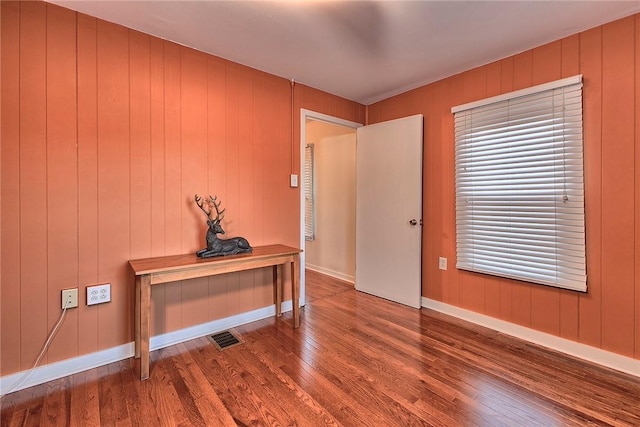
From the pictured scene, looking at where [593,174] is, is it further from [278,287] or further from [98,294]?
[98,294]

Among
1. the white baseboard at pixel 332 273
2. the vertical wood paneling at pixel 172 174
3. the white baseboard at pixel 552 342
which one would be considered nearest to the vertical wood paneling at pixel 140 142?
the vertical wood paneling at pixel 172 174

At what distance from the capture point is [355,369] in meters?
1.87

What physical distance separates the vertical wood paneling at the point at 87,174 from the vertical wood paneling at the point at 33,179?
17cm

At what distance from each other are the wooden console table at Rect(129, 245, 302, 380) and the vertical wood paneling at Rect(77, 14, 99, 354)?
0.83 feet

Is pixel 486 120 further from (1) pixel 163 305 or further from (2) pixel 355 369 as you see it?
(1) pixel 163 305

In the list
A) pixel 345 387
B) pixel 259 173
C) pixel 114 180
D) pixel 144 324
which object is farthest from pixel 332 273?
pixel 114 180

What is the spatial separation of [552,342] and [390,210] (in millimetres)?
1702

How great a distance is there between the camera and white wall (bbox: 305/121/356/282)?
390 centimetres

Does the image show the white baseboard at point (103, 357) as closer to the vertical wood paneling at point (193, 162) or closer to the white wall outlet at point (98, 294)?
the vertical wood paneling at point (193, 162)

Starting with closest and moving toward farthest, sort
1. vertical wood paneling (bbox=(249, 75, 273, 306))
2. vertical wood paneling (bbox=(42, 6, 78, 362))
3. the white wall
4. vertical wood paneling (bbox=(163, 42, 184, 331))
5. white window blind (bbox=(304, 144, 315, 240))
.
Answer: vertical wood paneling (bbox=(42, 6, 78, 362)) < vertical wood paneling (bbox=(163, 42, 184, 331)) < vertical wood paneling (bbox=(249, 75, 273, 306)) < the white wall < white window blind (bbox=(304, 144, 315, 240))

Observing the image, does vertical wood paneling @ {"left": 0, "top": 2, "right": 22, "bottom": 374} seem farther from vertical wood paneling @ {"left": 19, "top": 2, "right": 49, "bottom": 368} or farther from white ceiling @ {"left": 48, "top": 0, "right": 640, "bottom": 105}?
white ceiling @ {"left": 48, "top": 0, "right": 640, "bottom": 105}

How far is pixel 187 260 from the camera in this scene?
2.07m

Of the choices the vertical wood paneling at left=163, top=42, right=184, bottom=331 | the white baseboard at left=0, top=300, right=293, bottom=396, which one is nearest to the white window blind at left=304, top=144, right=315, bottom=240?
the white baseboard at left=0, top=300, right=293, bottom=396

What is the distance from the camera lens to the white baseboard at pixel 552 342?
73.7 inches
